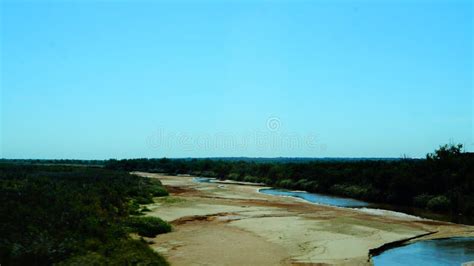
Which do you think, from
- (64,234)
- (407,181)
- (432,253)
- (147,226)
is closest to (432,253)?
(432,253)

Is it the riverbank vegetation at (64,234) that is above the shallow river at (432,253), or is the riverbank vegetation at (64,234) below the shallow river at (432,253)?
above

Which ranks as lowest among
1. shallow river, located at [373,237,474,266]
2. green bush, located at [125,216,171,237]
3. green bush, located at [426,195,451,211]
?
shallow river, located at [373,237,474,266]

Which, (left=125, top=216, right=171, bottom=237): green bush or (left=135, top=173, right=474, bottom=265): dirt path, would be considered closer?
(left=135, top=173, right=474, bottom=265): dirt path

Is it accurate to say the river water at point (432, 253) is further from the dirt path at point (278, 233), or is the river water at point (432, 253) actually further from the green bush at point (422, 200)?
the green bush at point (422, 200)

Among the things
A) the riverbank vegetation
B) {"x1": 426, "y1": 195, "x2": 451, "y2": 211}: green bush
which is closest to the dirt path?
the riverbank vegetation

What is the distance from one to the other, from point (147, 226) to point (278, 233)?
6.66 metres

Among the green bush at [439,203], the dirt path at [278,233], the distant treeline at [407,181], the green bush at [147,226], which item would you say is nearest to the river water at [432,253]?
the dirt path at [278,233]

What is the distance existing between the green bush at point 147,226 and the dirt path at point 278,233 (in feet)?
2.03

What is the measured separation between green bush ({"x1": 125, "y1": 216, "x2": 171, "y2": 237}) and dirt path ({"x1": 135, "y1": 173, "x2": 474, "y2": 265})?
62cm

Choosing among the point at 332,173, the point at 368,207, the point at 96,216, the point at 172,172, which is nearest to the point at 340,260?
the point at 96,216

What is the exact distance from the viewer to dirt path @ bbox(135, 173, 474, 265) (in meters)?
19.0

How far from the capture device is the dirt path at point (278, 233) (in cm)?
1895

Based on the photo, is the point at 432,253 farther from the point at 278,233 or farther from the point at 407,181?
the point at 407,181

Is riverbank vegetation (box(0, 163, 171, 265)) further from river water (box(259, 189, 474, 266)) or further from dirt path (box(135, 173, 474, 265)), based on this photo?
Result: river water (box(259, 189, 474, 266))
